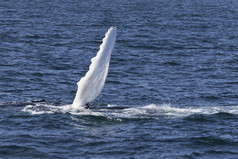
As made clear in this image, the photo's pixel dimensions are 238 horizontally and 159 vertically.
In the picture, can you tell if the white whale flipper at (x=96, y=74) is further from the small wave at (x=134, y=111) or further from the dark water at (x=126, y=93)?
the dark water at (x=126, y=93)

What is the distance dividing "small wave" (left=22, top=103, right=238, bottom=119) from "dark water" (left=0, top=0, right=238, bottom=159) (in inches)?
1.9

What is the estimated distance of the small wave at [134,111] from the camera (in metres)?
26.4

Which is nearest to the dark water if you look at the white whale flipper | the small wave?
the small wave

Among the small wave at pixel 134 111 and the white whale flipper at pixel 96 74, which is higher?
the white whale flipper at pixel 96 74

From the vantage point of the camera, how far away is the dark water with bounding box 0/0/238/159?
73.4ft

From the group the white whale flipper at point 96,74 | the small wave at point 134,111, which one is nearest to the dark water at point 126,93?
the small wave at point 134,111

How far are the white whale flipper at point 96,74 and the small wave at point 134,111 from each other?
0.64 m

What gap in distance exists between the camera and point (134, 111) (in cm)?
2706

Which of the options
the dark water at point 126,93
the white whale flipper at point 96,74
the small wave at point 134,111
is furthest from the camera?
the small wave at point 134,111

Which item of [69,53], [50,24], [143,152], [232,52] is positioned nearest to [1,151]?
[143,152]

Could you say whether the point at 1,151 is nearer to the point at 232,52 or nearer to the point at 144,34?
the point at 232,52

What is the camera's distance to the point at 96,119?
2556 centimetres

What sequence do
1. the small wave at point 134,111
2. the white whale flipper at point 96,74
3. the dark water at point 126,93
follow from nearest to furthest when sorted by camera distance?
the dark water at point 126,93 → the white whale flipper at point 96,74 → the small wave at point 134,111

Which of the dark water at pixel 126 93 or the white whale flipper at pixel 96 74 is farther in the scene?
the white whale flipper at pixel 96 74
